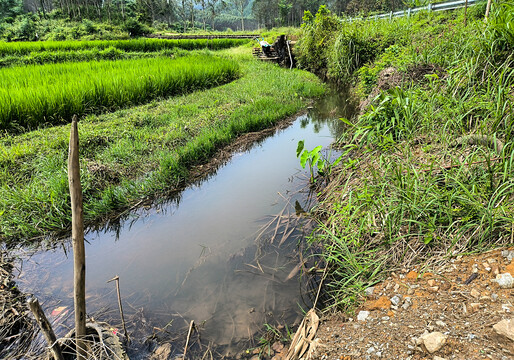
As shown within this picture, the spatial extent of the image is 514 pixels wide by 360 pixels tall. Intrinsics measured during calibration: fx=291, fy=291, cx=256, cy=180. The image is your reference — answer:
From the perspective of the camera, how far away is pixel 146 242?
9.94 ft

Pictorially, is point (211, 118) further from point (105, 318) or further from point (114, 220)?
point (105, 318)

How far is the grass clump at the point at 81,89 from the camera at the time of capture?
523 cm

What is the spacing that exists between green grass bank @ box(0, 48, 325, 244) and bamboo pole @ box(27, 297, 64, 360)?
6.83 ft

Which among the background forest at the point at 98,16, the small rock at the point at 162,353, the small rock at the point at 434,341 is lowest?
the small rock at the point at 162,353

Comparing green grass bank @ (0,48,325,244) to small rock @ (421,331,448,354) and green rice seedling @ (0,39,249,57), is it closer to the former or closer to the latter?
small rock @ (421,331,448,354)

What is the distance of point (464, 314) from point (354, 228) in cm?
113

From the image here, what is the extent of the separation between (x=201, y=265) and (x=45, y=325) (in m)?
1.43

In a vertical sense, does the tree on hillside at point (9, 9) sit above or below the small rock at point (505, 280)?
above

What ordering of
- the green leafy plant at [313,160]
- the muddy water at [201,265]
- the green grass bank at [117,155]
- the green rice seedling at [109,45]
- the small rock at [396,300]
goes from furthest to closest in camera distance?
the green rice seedling at [109,45] → the green leafy plant at [313,160] → the green grass bank at [117,155] → the muddy water at [201,265] → the small rock at [396,300]

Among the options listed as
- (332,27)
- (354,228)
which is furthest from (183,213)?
(332,27)

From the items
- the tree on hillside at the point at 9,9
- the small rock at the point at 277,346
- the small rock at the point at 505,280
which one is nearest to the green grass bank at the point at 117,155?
the small rock at the point at 277,346

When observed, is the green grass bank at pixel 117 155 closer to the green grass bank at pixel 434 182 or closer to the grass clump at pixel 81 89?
the grass clump at pixel 81 89

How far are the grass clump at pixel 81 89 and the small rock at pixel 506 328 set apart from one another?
256 inches

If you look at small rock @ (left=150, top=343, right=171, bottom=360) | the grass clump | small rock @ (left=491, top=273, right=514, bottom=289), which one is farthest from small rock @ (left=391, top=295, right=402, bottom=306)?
the grass clump
